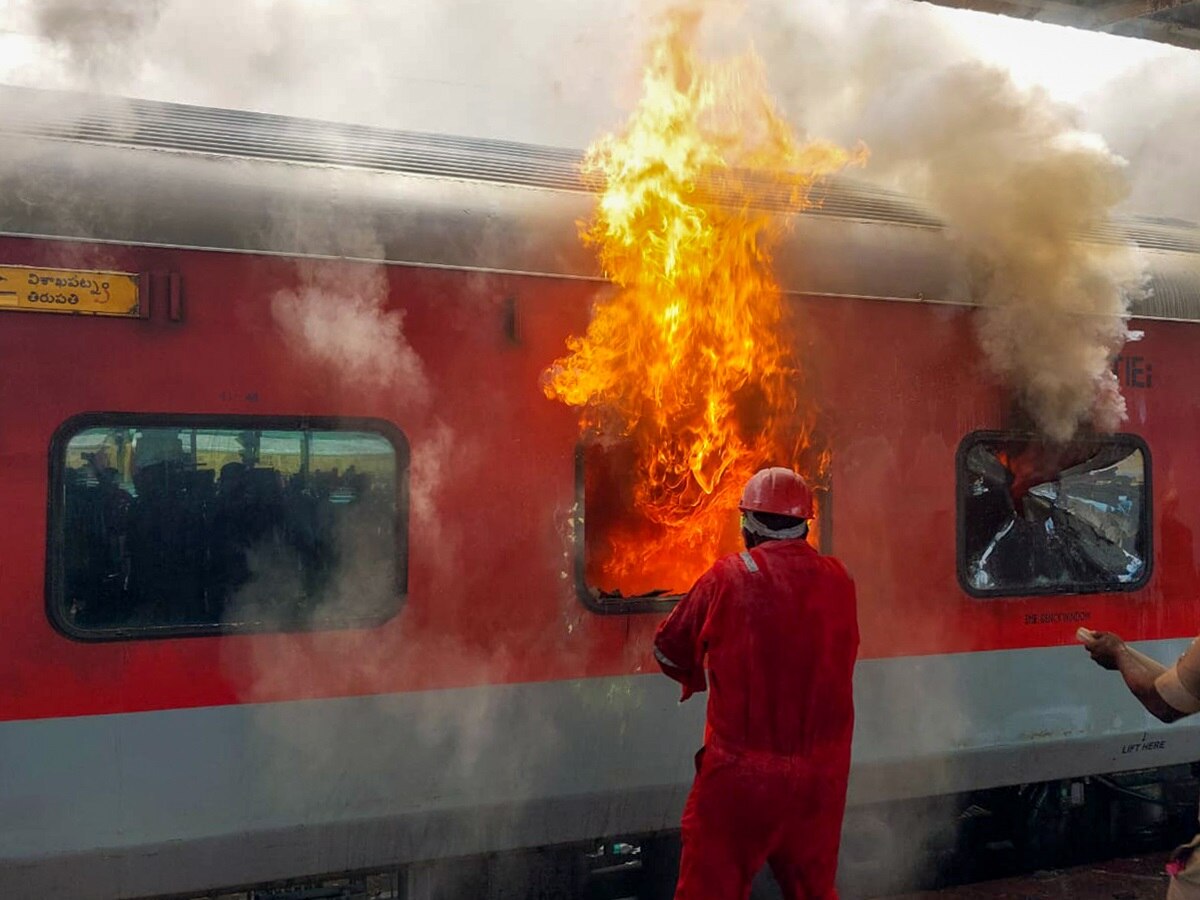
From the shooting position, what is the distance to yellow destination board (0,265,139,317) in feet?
11.4

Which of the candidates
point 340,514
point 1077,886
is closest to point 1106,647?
point 340,514

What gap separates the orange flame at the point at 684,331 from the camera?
430 cm

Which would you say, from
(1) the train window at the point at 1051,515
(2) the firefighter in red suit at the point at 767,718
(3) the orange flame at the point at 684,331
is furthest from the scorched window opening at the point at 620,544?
(1) the train window at the point at 1051,515

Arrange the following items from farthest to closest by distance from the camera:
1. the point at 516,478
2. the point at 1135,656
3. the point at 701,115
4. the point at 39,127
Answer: the point at 701,115
the point at 516,478
the point at 39,127
the point at 1135,656

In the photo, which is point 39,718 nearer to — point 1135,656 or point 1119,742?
point 1135,656

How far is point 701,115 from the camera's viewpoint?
Result: 14.9 feet

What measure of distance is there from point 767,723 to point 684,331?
166cm

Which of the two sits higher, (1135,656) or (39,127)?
(39,127)

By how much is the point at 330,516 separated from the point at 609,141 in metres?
1.91

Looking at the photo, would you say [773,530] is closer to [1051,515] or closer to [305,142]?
[305,142]

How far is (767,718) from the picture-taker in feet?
10.6

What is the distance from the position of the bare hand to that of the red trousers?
0.82 metres

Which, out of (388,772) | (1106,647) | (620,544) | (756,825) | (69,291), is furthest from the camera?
(620,544)

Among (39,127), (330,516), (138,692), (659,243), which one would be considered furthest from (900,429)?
(39,127)
